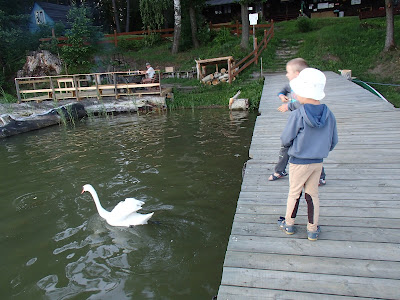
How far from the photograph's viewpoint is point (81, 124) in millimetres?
12562

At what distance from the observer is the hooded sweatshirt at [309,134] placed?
267 cm

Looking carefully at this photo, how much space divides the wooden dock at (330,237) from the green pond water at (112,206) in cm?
84

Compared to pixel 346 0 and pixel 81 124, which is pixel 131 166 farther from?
pixel 346 0

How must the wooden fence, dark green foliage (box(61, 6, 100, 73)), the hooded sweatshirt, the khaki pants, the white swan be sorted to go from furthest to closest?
the wooden fence < dark green foliage (box(61, 6, 100, 73)) < the white swan < the khaki pants < the hooded sweatshirt

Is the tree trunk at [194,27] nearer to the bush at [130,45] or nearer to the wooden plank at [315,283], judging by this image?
the bush at [130,45]

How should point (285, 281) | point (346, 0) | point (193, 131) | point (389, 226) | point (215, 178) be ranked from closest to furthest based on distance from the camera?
1. point (285, 281)
2. point (389, 226)
3. point (215, 178)
4. point (193, 131)
5. point (346, 0)

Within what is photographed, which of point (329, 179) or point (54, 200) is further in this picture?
point (54, 200)

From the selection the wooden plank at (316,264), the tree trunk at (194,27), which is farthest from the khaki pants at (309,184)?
the tree trunk at (194,27)

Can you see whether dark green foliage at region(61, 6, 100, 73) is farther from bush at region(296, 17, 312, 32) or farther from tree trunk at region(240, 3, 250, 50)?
bush at region(296, 17, 312, 32)

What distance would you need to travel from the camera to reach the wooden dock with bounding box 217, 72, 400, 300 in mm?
2402

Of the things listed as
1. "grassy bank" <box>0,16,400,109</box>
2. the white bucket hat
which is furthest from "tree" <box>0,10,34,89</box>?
the white bucket hat

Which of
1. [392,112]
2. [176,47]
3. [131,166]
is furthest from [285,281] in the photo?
[176,47]

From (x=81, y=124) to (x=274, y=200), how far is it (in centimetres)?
1054

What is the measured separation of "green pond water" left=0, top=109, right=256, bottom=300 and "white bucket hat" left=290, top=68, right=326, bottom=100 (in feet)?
7.33
